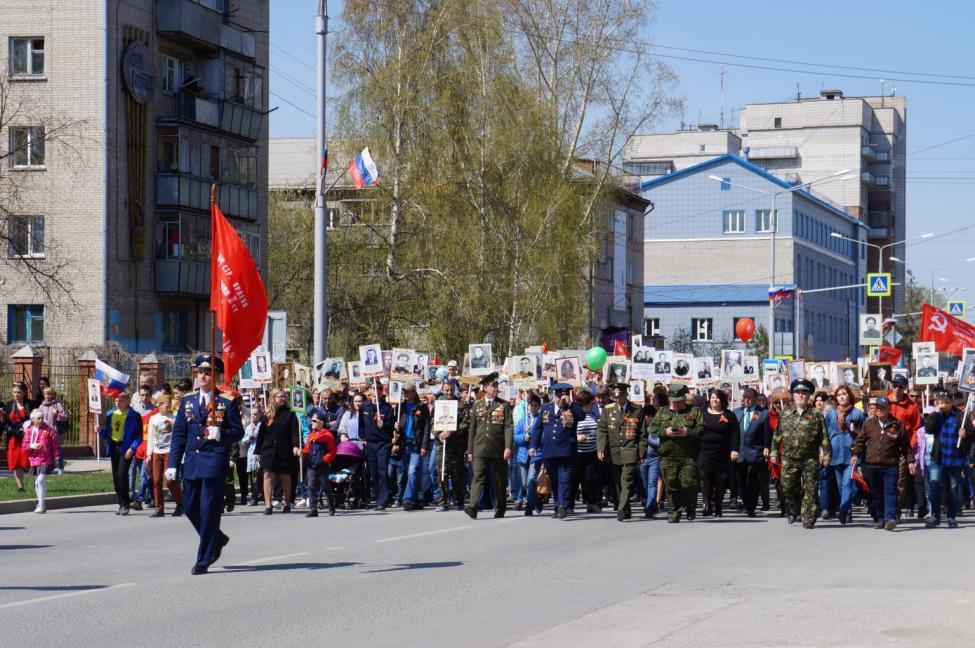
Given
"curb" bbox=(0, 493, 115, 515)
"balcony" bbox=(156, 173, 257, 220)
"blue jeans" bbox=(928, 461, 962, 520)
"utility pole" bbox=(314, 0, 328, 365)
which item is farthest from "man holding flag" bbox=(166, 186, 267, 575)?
"balcony" bbox=(156, 173, 257, 220)

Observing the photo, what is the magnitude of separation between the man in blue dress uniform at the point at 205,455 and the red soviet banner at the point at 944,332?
19.9m

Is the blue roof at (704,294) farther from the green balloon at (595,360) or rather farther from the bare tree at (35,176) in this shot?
the green balloon at (595,360)

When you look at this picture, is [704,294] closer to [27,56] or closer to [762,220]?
[762,220]

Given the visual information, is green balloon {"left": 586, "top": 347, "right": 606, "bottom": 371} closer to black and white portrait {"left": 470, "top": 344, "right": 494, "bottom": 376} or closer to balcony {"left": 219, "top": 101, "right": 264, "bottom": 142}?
black and white portrait {"left": 470, "top": 344, "right": 494, "bottom": 376}

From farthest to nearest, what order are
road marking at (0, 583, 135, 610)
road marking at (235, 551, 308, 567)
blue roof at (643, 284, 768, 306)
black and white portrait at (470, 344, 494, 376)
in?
blue roof at (643, 284, 768, 306) < black and white portrait at (470, 344, 494, 376) < road marking at (235, 551, 308, 567) < road marking at (0, 583, 135, 610)

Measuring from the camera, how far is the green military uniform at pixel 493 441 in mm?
19969

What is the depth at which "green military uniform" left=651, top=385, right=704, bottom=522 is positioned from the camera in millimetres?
19297

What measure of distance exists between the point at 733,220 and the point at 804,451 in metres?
82.2

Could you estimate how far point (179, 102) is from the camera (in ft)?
165

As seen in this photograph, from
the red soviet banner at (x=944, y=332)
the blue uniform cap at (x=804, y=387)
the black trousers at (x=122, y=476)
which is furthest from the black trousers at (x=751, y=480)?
the red soviet banner at (x=944, y=332)

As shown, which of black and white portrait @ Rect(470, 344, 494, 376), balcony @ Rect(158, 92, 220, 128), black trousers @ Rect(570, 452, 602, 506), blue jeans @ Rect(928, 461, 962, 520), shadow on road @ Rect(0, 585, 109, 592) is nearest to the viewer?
shadow on road @ Rect(0, 585, 109, 592)

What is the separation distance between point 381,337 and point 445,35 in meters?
9.51

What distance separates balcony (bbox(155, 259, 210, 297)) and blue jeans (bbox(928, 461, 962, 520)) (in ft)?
112

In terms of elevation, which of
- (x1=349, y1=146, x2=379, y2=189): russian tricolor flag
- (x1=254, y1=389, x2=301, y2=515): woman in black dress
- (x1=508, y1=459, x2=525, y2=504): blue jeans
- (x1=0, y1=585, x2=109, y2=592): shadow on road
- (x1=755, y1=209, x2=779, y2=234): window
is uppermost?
(x1=755, y1=209, x2=779, y2=234): window
